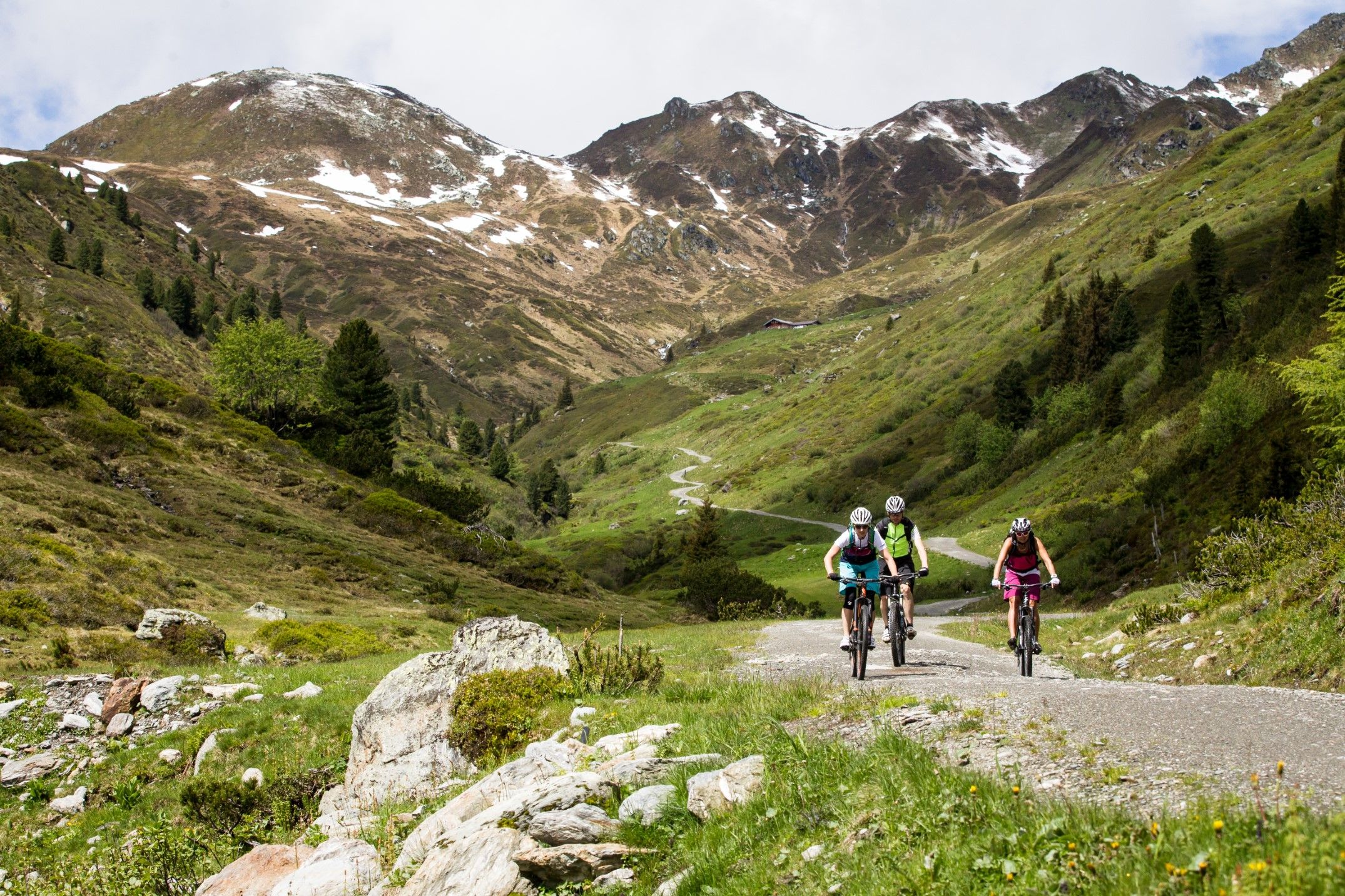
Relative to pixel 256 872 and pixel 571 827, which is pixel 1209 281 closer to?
pixel 571 827

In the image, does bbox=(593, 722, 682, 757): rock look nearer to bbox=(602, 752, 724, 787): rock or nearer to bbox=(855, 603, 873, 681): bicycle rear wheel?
bbox=(602, 752, 724, 787): rock

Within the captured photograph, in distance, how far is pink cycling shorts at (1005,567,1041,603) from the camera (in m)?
13.3

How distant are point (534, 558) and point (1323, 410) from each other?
45.9 m

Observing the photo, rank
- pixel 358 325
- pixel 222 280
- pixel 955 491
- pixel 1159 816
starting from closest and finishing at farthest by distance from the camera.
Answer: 1. pixel 1159 816
2. pixel 955 491
3. pixel 358 325
4. pixel 222 280

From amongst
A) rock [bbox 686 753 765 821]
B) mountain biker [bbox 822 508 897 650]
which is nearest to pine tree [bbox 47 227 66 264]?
mountain biker [bbox 822 508 897 650]

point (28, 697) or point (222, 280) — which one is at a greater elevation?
point (222, 280)

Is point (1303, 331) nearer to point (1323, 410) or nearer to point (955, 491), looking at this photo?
point (1323, 410)

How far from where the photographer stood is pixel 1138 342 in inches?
2697

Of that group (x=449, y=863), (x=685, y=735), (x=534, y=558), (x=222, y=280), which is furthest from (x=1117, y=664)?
(x=222, y=280)

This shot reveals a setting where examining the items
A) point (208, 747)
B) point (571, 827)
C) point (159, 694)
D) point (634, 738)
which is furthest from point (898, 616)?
point (159, 694)

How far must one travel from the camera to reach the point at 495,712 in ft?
42.1

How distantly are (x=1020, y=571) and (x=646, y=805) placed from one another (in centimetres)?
881

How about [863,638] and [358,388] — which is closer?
[863,638]

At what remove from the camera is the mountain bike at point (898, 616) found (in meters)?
12.7
